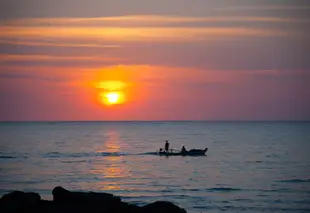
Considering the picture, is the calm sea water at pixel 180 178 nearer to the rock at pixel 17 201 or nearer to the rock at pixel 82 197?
the rock at pixel 82 197

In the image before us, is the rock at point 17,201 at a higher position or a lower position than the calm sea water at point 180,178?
lower

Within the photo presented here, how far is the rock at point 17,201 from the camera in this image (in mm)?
27859

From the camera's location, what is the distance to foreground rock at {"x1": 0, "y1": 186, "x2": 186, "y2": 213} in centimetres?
2756

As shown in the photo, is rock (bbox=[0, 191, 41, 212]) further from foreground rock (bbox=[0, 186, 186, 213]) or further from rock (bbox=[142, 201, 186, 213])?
rock (bbox=[142, 201, 186, 213])

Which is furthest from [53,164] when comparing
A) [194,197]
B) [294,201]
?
[294,201]

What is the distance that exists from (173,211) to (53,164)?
1851 inches

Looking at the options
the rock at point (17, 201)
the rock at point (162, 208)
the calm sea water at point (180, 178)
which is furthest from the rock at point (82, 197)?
the calm sea water at point (180, 178)

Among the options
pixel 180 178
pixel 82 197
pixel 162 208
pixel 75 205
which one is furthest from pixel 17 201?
pixel 180 178

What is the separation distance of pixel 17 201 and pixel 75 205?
2.81 m

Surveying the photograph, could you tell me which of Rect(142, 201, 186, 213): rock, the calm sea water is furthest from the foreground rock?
the calm sea water

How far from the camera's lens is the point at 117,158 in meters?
82.9

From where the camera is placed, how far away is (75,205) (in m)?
28.0

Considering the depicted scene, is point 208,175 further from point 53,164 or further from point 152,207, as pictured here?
point 152,207

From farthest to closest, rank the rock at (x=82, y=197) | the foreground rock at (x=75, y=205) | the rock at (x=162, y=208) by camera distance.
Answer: the rock at (x=82, y=197) → the foreground rock at (x=75, y=205) → the rock at (x=162, y=208)
